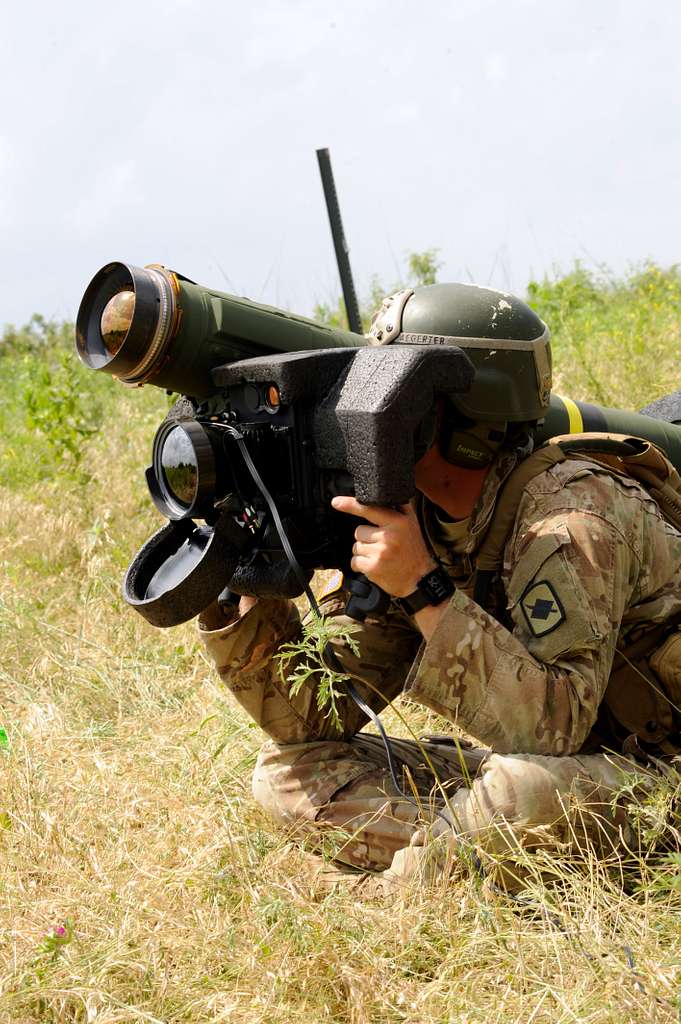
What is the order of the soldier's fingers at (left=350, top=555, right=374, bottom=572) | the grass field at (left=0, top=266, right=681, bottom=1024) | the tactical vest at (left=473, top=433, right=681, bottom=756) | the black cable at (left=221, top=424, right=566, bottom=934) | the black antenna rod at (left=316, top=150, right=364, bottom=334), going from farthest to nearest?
the black antenna rod at (left=316, top=150, right=364, bottom=334), the tactical vest at (left=473, top=433, right=681, bottom=756), the soldier's fingers at (left=350, top=555, right=374, bottom=572), the black cable at (left=221, top=424, right=566, bottom=934), the grass field at (left=0, top=266, right=681, bottom=1024)

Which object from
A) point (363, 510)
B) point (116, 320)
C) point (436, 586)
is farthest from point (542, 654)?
point (116, 320)

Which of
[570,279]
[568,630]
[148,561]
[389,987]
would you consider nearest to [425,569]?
[568,630]

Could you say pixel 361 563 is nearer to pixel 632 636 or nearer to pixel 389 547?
pixel 389 547

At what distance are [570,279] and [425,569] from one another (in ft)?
17.8

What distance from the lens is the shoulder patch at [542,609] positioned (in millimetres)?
2297

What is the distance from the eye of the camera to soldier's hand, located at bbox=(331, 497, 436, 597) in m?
2.16

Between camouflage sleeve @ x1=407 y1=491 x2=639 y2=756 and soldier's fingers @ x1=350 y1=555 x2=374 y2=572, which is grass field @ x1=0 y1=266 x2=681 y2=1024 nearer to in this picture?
camouflage sleeve @ x1=407 y1=491 x2=639 y2=756

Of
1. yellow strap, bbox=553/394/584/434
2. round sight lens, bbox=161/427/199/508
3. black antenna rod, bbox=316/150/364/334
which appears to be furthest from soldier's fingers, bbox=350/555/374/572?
black antenna rod, bbox=316/150/364/334

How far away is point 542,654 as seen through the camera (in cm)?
230

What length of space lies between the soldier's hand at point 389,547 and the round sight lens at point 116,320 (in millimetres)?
549

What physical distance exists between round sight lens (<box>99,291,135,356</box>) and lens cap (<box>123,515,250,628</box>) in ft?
1.27

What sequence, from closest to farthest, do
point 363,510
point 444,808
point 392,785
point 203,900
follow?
point 363,510 < point 203,900 < point 444,808 < point 392,785

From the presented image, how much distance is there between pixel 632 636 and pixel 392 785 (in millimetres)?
718

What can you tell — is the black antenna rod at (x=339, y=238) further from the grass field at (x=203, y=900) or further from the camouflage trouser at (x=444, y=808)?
the camouflage trouser at (x=444, y=808)
